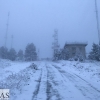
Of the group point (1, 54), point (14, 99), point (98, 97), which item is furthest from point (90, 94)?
point (1, 54)

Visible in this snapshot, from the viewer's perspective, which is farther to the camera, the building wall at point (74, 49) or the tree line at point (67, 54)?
the building wall at point (74, 49)

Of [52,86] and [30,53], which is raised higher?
[30,53]

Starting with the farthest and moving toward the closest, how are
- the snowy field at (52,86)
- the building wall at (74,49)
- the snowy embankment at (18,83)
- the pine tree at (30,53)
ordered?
the pine tree at (30,53) < the building wall at (74,49) < the snowy embankment at (18,83) < the snowy field at (52,86)

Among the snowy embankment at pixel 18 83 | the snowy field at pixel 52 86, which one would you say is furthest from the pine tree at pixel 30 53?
the snowy field at pixel 52 86

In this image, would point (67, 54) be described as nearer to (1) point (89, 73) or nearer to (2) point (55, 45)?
(2) point (55, 45)

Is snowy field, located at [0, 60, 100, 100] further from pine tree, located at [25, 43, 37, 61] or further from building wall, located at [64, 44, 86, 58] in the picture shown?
pine tree, located at [25, 43, 37, 61]

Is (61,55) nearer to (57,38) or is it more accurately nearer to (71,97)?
(57,38)

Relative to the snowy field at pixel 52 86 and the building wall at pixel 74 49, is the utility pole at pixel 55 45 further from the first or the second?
the snowy field at pixel 52 86

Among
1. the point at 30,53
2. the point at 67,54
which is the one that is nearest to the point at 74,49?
the point at 67,54

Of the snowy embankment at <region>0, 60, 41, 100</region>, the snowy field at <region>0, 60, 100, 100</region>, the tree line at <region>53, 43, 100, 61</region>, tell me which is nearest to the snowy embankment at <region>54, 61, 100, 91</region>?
the snowy field at <region>0, 60, 100, 100</region>

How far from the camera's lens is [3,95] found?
23.7 feet

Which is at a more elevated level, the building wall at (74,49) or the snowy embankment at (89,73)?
the building wall at (74,49)

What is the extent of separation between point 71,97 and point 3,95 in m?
3.22

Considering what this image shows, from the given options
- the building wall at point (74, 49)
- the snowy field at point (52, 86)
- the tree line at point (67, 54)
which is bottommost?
the snowy field at point (52, 86)
